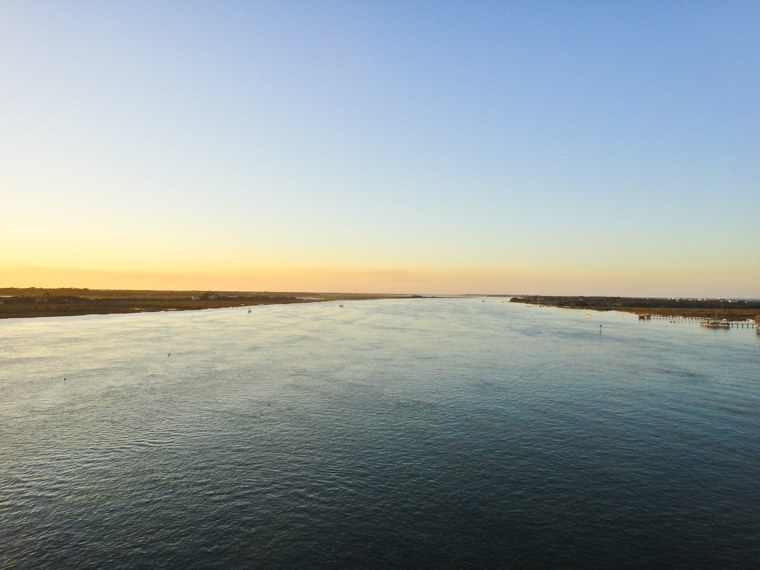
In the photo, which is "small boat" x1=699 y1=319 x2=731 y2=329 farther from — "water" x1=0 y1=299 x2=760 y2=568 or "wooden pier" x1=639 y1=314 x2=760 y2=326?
"water" x1=0 y1=299 x2=760 y2=568

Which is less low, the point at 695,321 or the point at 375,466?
the point at 695,321

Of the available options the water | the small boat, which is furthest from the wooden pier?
the water

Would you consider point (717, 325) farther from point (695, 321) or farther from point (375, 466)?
point (375, 466)

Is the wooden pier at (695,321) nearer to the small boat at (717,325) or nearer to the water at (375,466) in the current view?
the small boat at (717,325)

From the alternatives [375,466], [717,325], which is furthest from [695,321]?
[375,466]

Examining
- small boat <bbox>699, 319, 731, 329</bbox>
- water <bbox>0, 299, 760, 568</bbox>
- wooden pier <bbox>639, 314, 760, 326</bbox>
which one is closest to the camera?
water <bbox>0, 299, 760, 568</bbox>

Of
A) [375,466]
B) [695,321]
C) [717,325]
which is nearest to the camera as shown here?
[375,466]

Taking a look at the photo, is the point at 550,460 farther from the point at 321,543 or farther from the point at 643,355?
the point at 643,355

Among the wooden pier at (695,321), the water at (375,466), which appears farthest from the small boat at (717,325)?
the water at (375,466)

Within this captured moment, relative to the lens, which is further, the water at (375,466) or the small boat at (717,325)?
the small boat at (717,325)
